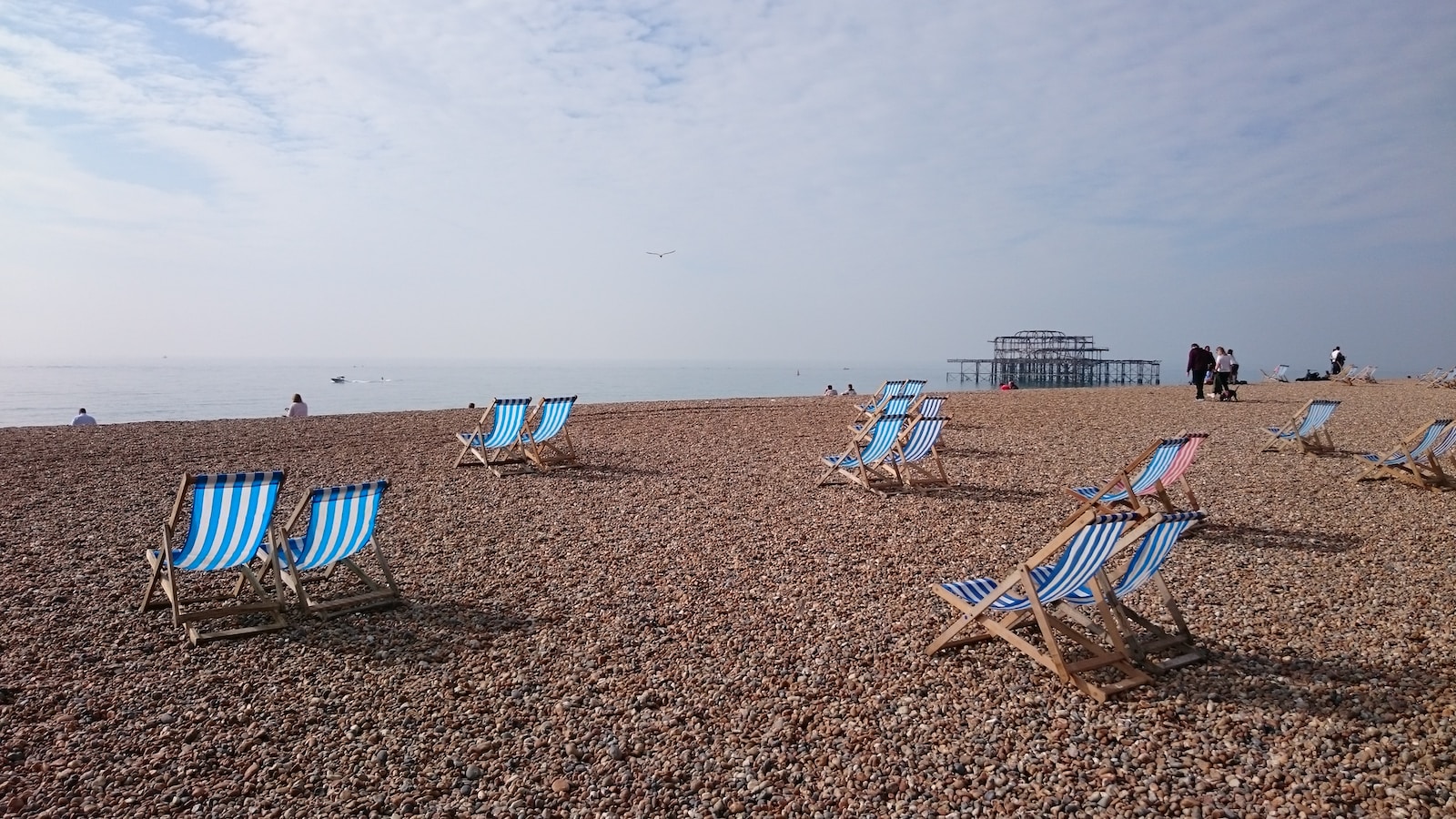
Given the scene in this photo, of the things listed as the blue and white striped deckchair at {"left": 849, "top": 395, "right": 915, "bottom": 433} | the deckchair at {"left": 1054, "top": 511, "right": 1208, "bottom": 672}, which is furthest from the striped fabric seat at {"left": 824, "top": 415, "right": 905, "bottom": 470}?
the deckchair at {"left": 1054, "top": 511, "right": 1208, "bottom": 672}

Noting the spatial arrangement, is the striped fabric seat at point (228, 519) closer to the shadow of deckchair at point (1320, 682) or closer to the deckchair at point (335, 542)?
the deckchair at point (335, 542)

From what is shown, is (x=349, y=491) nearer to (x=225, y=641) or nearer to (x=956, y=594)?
(x=225, y=641)

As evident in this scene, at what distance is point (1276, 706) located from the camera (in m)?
3.10

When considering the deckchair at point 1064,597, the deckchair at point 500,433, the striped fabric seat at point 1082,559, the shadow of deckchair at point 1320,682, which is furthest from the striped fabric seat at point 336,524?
the deckchair at point 500,433

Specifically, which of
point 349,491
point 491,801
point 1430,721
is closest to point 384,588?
point 349,491

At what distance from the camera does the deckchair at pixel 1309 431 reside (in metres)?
8.70

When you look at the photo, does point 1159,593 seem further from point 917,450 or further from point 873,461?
point 873,461

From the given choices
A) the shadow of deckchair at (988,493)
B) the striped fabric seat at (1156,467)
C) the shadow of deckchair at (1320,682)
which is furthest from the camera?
the shadow of deckchair at (988,493)

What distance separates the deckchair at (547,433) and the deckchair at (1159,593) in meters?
5.83

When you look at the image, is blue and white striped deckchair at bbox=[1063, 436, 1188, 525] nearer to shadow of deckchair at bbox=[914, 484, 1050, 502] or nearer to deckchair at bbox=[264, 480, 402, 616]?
shadow of deckchair at bbox=[914, 484, 1050, 502]

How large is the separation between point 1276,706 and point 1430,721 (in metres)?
0.46

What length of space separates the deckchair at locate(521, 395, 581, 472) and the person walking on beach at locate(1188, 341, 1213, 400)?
13817mm

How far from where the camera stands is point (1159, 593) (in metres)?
3.55

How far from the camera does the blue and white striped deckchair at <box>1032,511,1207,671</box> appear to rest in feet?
10.9
